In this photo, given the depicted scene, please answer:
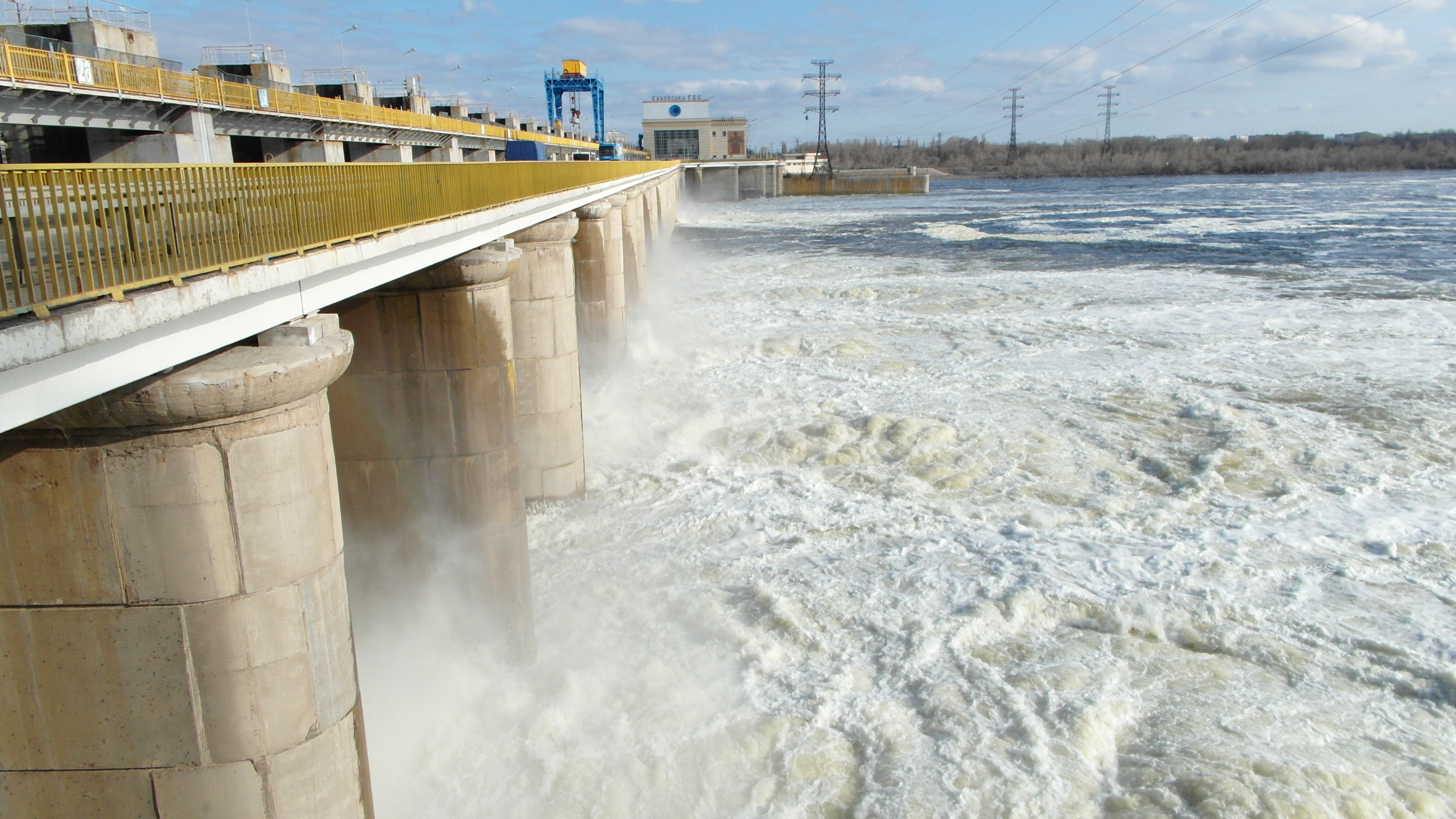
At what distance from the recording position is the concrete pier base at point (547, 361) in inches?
635

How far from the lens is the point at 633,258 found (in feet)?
112

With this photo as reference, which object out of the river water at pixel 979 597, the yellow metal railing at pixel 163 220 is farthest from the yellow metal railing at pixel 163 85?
the yellow metal railing at pixel 163 220

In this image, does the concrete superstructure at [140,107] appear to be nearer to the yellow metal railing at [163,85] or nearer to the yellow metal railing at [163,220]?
the yellow metal railing at [163,85]

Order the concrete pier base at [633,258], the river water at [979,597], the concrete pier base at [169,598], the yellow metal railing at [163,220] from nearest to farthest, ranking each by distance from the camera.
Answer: the yellow metal railing at [163,220] < the concrete pier base at [169,598] < the river water at [979,597] < the concrete pier base at [633,258]

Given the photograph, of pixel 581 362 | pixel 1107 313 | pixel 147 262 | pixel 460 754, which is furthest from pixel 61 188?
pixel 1107 313

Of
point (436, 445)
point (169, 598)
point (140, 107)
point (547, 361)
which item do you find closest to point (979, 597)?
point (436, 445)

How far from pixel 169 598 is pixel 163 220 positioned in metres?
2.32

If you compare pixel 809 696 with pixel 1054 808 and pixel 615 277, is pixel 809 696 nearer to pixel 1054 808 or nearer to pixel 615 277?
pixel 1054 808

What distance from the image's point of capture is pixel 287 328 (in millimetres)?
6926

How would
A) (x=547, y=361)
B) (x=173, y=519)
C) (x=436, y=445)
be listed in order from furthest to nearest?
(x=547, y=361)
(x=436, y=445)
(x=173, y=519)

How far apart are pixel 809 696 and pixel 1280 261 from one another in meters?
45.1

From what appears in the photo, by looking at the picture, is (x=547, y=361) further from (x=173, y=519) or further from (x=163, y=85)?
(x=163, y=85)

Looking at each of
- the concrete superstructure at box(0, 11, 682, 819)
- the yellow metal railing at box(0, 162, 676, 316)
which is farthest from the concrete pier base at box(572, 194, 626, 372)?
the concrete superstructure at box(0, 11, 682, 819)

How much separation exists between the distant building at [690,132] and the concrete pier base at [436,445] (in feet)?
452
